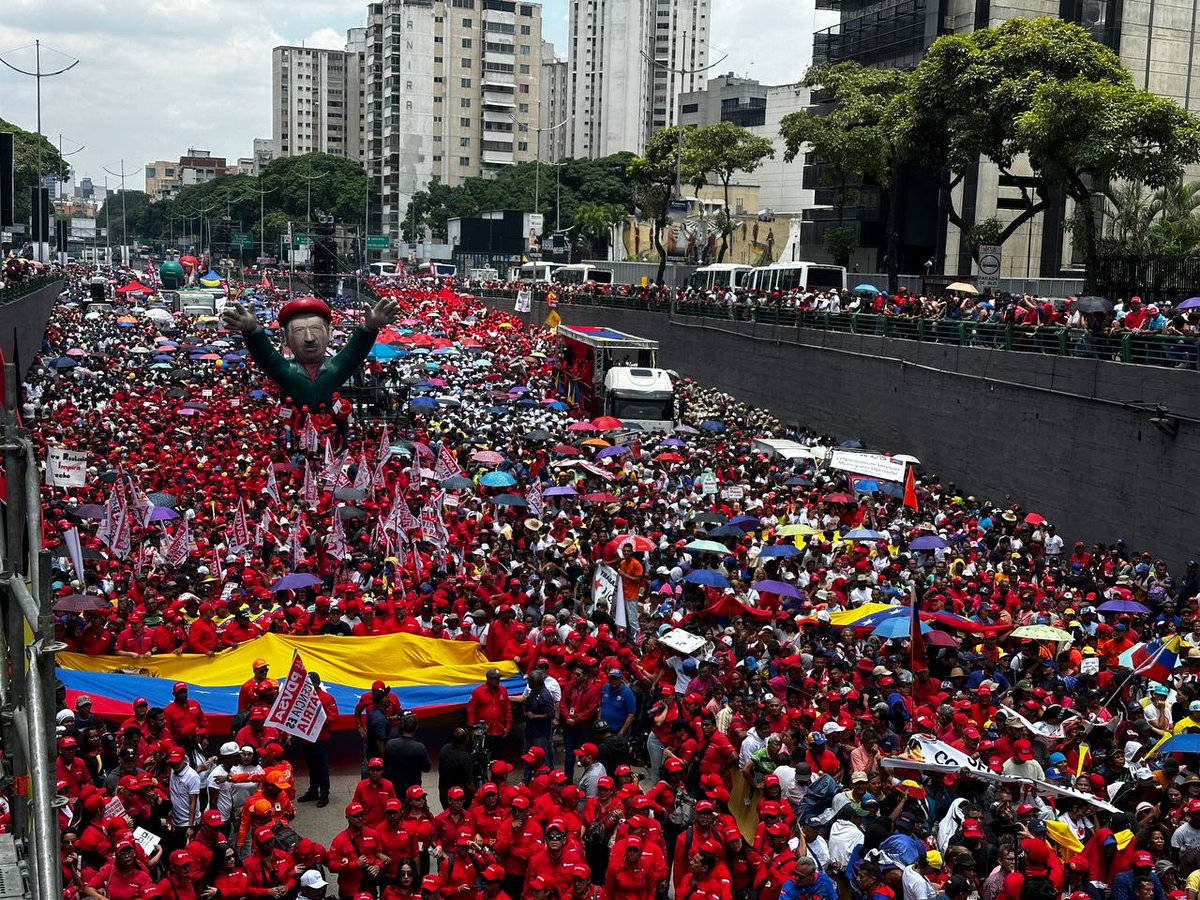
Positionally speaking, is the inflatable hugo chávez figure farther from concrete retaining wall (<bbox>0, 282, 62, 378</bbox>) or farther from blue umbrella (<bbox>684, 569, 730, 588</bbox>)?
blue umbrella (<bbox>684, 569, 730, 588</bbox>)

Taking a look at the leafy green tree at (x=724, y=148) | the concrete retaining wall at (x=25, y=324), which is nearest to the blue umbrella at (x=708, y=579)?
the concrete retaining wall at (x=25, y=324)

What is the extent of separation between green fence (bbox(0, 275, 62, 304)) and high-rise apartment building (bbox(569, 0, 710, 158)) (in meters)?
137

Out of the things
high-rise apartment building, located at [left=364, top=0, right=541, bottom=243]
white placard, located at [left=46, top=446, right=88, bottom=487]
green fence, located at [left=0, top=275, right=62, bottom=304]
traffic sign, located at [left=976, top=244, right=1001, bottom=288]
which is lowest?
white placard, located at [left=46, top=446, right=88, bottom=487]

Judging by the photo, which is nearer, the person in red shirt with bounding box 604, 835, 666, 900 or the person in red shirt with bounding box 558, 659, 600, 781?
the person in red shirt with bounding box 604, 835, 666, 900

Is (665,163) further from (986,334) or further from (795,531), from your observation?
(795,531)

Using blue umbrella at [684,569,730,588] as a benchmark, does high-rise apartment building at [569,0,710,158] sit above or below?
above

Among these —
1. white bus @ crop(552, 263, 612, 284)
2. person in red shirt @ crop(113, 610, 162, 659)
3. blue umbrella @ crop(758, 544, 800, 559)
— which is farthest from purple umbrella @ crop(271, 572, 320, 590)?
white bus @ crop(552, 263, 612, 284)

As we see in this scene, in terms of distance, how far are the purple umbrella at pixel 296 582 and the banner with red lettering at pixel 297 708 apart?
17.3 feet

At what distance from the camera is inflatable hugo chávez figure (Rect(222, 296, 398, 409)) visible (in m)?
31.8

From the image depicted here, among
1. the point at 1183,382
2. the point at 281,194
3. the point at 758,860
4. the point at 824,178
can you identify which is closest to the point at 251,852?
the point at 758,860

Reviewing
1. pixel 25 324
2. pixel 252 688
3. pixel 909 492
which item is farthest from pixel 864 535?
pixel 25 324

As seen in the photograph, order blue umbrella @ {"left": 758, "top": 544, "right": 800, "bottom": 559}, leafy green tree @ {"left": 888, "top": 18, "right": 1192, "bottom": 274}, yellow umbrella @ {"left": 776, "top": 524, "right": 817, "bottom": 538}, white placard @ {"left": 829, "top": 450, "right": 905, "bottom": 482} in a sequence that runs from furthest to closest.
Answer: leafy green tree @ {"left": 888, "top": 18, "right": 1192, "bottom": 274}
white placard @ {"left": 829, "top": 450, "right": 905, "bottom": 482}
yellow umbrella @ {"left": 776, "top": 524, "right": 817, "bottom": 538}
blue umbrella @ {"left": 758, "top": 544, "right": 800, "bottom": 559}

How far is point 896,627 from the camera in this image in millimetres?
14656


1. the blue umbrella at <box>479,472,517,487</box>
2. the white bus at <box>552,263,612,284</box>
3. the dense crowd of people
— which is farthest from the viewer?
the white bus at <box>552,263,612,284</box>
